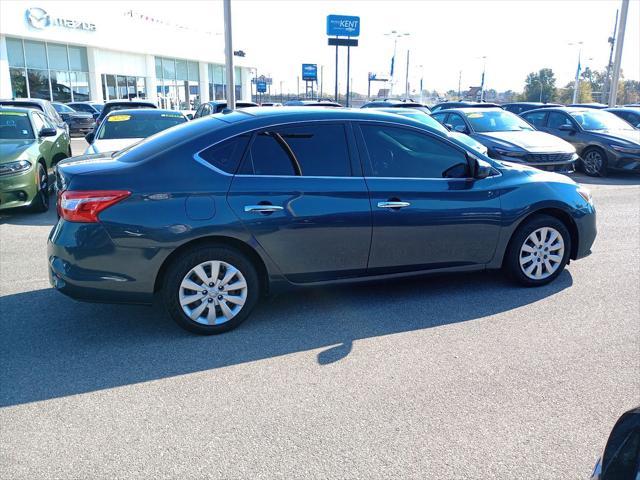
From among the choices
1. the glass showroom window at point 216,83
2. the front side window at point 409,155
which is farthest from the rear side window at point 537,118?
the glass showroom window at point 216,83

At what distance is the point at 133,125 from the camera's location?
1054 centimetres

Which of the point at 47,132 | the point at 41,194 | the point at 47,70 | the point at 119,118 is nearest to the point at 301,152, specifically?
the point at 41,194

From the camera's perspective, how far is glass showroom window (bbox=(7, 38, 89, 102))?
29.9m

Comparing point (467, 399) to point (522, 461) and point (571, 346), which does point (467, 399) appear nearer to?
point (522, 461)

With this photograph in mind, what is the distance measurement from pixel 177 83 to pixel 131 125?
3653 cm

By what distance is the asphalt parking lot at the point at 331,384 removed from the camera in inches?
117

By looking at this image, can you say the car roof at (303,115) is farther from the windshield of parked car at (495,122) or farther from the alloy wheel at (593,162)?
the alloy wheel at (593,162)

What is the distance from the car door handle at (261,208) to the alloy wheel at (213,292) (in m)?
0.46

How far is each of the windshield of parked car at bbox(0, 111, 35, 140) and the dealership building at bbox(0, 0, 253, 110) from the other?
856 inches

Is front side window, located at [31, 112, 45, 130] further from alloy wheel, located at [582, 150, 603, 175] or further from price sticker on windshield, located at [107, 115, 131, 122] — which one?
alloy wheel, located at [582, 150, 603, 175]

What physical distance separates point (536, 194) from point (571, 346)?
65.8 inches

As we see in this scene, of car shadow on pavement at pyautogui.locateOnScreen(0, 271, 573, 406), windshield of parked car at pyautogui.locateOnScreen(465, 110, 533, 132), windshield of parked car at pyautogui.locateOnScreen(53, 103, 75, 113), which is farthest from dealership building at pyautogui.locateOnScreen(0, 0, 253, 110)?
car shadow on pavement at pyautogui.locateOnScreen(0, 271, 573, 406)

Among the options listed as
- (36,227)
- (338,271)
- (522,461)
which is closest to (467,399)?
(522,461)

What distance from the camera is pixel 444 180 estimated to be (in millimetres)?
5074
